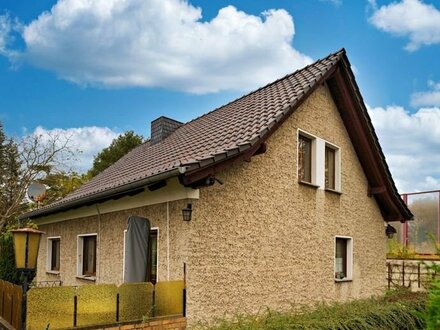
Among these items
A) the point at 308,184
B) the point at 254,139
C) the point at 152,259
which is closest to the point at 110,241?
the point at 152,259

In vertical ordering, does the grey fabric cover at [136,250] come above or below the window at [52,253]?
above

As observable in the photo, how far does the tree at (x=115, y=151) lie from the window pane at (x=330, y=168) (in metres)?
24.4

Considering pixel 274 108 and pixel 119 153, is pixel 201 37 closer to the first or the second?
pixel 274 108

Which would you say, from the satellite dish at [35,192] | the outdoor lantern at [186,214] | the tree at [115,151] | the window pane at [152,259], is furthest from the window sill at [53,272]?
the tree at [115,151]

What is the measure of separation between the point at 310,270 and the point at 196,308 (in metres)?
4.16

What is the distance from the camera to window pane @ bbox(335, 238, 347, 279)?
44.5 feet

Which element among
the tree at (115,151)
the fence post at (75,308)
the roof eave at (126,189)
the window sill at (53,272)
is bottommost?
the window sill at (53,272)

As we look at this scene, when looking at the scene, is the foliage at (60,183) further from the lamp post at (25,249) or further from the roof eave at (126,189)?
the lamp post at (25,249)

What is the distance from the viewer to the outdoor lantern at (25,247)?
7.39 m

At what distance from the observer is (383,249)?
52.2 ft

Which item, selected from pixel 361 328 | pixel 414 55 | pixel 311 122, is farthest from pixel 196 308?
pixel 414 55

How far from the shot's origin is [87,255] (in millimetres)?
12891

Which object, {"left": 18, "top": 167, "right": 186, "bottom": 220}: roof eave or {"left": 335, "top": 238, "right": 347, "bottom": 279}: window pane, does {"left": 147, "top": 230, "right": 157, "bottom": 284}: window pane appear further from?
{"left": 335, "top": 238, "right": 347, "bottom": 279}: window pane

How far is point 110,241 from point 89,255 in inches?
74.0
